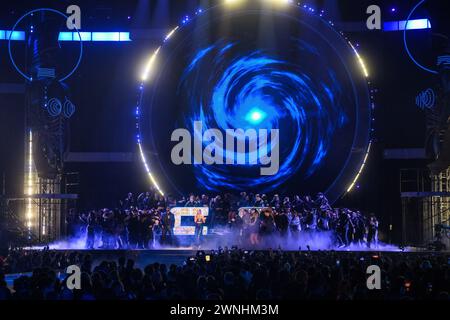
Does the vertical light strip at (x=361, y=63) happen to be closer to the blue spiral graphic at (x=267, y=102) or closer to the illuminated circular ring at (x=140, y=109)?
the illuminated circular ring at (x=140, y=109)

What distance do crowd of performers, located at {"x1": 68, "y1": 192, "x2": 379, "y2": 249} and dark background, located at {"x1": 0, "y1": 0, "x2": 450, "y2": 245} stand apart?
3.53 m

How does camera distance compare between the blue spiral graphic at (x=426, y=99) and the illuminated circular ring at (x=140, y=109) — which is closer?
the blue spiral graphic at (x=426, y=99)

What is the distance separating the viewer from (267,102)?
24.0 metres

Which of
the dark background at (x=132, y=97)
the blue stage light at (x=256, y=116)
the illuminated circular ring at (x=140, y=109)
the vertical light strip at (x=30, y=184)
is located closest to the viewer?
the illuminated circular ring at (x=140, y=109)

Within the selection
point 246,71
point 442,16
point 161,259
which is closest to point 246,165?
point 246,71

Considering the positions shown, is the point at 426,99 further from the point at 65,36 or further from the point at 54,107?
the point at 65,36

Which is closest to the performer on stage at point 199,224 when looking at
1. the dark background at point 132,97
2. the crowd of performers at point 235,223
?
the crowd of performers at point 235,223

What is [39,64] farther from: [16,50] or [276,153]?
[276,153]

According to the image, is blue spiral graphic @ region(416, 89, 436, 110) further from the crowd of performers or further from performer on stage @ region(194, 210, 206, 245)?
performer on stage @ region(194, 210, 206, 245)

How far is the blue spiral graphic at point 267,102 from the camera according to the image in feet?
76.9

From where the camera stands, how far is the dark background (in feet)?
76.7

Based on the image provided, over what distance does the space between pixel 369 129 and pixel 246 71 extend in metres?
4.58

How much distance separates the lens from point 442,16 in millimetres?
20031

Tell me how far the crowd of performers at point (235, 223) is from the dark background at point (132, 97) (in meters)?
3.53
